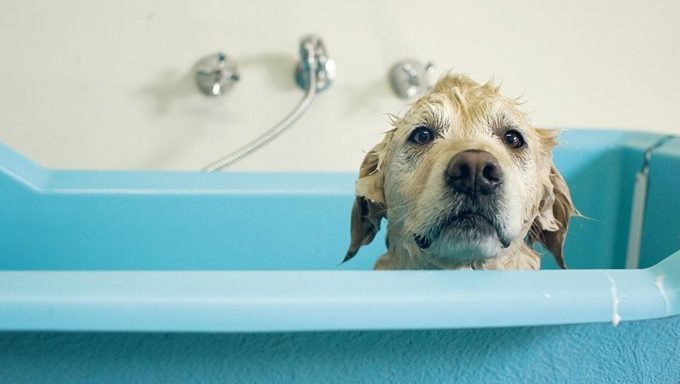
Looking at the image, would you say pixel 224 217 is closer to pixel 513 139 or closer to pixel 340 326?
pixel 513 139

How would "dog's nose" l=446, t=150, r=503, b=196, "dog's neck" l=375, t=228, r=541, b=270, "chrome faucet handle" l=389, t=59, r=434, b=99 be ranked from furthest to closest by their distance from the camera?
"chrome faucet handle" l=389, t=59, r=434, b=99 → "dog's neck" l=375, t=228, r=541, b=270 → "dog's nose" l=446, t=150, r=503, b=196

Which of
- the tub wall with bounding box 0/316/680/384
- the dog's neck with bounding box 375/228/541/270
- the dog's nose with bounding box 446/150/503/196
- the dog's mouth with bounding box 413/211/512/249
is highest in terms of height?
the dog's nose with bounding box 446/150/503/196

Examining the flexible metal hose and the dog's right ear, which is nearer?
the dog's right ear

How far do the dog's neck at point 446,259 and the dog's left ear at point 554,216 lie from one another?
3 centimetres

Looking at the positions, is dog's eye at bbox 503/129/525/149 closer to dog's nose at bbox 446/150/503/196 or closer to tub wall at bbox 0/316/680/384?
dog's nose at bbox 446/150/503/196

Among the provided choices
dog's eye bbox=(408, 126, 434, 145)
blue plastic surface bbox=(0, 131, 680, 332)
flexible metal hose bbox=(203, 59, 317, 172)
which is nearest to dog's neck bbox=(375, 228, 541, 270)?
dog's eye bbox=(408, 126, 434, 145)

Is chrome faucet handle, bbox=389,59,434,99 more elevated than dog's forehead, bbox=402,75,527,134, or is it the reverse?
dog's forehead, bbox=402,75,527,134

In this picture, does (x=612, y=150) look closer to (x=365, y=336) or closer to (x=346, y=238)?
(x=346, y=238)

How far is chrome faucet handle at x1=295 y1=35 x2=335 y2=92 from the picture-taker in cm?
166

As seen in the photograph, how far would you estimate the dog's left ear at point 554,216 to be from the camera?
1057mm

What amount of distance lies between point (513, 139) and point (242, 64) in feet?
2.95

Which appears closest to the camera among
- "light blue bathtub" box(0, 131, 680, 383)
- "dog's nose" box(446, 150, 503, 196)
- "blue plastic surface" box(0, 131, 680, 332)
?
"light blue bathtub" box(0, 131, 680, 383)

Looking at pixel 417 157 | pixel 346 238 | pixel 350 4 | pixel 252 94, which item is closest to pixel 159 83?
pixel 252 94

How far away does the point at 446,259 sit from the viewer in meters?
0.94
